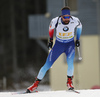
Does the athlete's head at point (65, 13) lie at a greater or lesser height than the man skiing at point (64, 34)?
greater

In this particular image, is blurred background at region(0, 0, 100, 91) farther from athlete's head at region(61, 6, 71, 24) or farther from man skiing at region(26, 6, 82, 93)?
athlete's head at region(61, 6, 71, 24)

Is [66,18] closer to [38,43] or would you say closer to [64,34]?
[64,34]

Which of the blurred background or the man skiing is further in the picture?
the blurred background

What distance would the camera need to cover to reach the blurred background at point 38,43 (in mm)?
9008

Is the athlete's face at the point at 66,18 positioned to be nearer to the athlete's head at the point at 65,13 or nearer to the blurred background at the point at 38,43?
the athlete's head at the point at 65,13

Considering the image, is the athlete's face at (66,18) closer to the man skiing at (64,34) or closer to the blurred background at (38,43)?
the man skiing at (64,34)

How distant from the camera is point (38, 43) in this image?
14352 millimetres

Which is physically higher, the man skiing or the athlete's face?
the athlete's face

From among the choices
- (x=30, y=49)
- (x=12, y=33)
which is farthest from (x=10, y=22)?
(x=30, y=49)

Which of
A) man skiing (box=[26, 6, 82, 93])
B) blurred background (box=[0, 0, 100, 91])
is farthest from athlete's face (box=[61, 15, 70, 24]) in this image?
blurred background (box=[0, 0, 100, 91])

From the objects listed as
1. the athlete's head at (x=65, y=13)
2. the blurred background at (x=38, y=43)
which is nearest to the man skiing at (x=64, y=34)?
the athlete's head at (x=65, y=13)

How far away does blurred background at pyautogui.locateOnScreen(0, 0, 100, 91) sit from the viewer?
29.6 feet

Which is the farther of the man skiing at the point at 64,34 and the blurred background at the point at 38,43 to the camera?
the blurred background at the point at 38,43

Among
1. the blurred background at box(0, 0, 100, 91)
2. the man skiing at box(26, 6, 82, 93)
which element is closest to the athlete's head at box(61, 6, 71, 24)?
the man skiing at box(26, 6, 82, 93)
